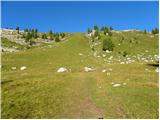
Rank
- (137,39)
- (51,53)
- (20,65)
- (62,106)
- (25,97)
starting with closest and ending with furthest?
1. (62,106)
2. (25,97)
3. (20,65)
4. (51,53)
5. (137,39)

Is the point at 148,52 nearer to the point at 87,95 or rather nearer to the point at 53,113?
the point at 87,95

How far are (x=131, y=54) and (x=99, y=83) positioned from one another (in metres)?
69.9

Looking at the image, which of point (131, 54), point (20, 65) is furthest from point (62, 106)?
point (131, 54)

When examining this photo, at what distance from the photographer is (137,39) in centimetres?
14975

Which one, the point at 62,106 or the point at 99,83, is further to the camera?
the point at 99,83

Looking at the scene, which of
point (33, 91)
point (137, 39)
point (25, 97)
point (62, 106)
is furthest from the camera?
point (137, 39)

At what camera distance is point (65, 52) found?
4493 inches

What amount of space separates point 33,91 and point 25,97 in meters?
3.79

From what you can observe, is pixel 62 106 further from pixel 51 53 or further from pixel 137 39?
pixel 137 39

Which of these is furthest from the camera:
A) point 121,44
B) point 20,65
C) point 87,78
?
point 121,44

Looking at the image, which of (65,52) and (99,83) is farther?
(65,52)

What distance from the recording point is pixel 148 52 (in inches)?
4860

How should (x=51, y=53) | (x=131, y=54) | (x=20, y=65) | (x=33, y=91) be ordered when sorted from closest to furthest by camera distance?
(x=33, y=91), (x=20, y=65), (x=51, y=53), (x=131, y=54)

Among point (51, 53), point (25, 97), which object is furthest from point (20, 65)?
point (25, 97)
